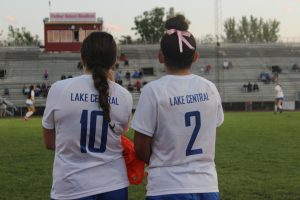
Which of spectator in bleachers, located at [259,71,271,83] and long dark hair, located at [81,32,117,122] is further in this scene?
spectator in bleachers, located at [259,71,271,83]

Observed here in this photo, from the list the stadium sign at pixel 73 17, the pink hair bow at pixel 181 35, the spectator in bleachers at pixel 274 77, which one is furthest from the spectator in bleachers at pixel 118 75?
the pink hair bow at pixel 181 35

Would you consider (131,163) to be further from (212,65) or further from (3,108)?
(212,65)

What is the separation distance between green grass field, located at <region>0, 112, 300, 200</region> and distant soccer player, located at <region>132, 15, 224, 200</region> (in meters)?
4.20

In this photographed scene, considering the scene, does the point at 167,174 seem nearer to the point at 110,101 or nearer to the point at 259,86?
the point at 110,101

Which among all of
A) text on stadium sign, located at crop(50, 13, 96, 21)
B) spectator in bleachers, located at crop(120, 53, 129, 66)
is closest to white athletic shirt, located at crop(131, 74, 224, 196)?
spectator in bleachers, located at crop(120, 53, 129, 66)

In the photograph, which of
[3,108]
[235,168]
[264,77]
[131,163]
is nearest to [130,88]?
[3,108]

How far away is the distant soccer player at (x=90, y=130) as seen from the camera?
12.1ft

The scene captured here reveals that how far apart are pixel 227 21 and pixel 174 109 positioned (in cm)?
11404

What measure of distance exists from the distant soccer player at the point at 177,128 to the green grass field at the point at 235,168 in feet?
13.8

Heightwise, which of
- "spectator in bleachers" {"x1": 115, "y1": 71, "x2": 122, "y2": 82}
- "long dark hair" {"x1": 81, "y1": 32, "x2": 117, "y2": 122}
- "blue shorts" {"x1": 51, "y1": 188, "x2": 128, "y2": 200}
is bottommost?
"spectator in bleachers" {"x1": 115, "y1": 71, "x2": 122, "y2": 82}

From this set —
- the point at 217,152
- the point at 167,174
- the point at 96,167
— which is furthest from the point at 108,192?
the point at 217,152

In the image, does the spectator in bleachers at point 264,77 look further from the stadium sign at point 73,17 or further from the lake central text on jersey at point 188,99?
the lake central text on jersey at point 188,99

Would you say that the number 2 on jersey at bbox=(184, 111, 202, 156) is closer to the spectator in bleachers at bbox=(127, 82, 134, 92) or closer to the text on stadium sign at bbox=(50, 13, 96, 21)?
the spectator in bleachers at bbox=(127, 82, 134, 92)

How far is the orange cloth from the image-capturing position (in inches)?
151
